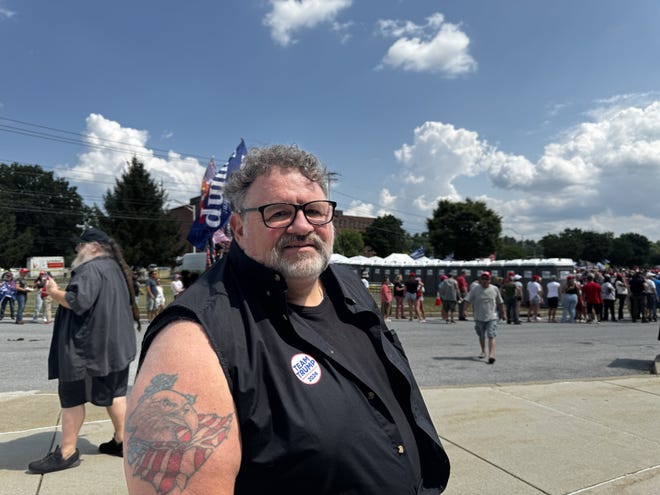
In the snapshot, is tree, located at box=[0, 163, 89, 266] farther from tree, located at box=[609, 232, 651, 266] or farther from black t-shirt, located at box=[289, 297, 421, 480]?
tree, located at box=[609, 232, 651, 266]

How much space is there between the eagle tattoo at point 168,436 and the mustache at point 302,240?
2.18 ft

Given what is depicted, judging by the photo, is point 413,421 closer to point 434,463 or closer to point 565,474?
point 434,463

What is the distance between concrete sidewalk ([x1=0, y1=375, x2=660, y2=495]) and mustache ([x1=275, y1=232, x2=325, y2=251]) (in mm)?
2571

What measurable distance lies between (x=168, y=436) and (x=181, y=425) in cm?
4

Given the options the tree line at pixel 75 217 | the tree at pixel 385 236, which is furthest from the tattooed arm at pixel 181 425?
the tree at pixel 385 236

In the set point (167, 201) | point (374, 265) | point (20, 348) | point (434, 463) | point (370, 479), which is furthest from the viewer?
point (167, 201)

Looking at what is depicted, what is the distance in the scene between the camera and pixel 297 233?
1.78m

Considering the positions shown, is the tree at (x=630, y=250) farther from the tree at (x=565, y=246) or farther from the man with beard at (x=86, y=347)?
the man with beard at (x=86, y=347)

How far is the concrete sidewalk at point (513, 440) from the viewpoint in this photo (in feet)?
11.6

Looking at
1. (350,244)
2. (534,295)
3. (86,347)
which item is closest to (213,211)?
(86,347)

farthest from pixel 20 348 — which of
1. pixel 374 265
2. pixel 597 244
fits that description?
pixel 597 244

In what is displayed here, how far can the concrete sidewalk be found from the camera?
3.55 meters

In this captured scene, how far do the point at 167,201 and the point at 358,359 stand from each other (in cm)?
5569

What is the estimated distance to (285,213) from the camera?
1788 millimetres
